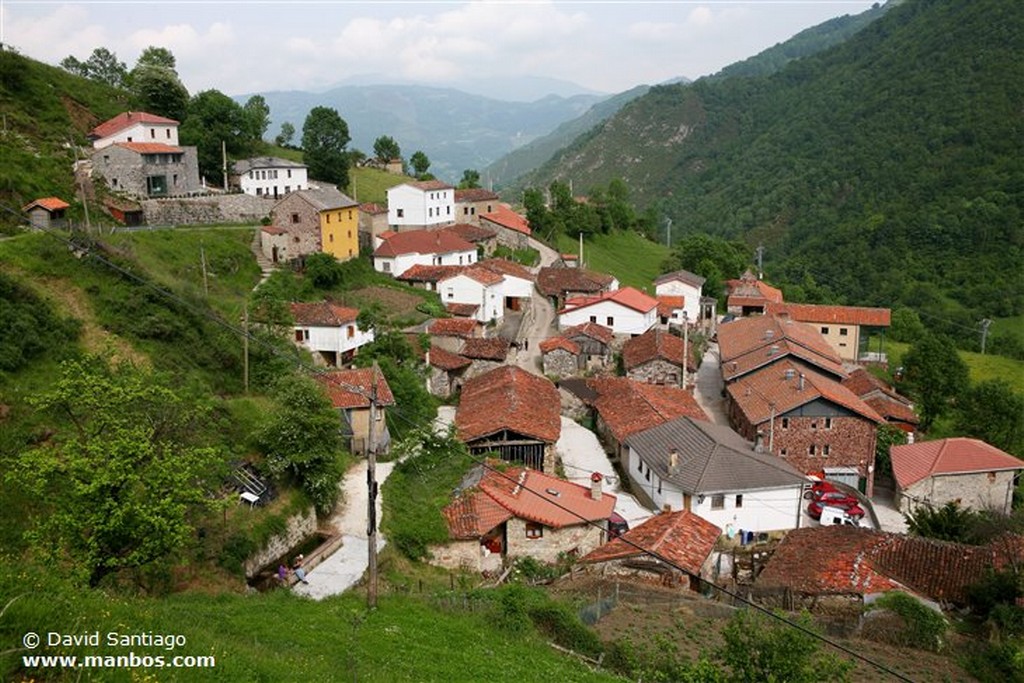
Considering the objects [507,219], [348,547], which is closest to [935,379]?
[507,219]

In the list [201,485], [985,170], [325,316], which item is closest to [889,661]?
[201,485]

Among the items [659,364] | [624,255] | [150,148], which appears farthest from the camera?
[624,255]

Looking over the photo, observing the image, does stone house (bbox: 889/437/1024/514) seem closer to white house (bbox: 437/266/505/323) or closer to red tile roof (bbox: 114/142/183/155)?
white house (bbox: 437/266/505/323)

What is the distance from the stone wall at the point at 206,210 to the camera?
4169 cm

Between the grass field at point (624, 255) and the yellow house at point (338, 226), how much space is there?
88.8ft

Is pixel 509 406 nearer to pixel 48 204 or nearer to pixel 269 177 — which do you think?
pixel 48 204

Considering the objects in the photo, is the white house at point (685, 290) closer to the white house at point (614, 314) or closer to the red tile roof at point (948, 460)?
the white house at point (614, 314)

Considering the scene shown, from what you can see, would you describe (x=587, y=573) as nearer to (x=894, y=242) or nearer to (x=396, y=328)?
(x=396, y=328)

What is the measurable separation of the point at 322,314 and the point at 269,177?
21234 millimetres

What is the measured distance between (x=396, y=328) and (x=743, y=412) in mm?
17779

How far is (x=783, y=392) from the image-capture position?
34.5 metres

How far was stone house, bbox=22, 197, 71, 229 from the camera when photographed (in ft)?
106

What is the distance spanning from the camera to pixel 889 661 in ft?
57.2

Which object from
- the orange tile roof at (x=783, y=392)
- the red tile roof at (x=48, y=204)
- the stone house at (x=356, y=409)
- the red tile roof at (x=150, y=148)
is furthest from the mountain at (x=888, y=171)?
the red tile roof at (x=48, y=204)
